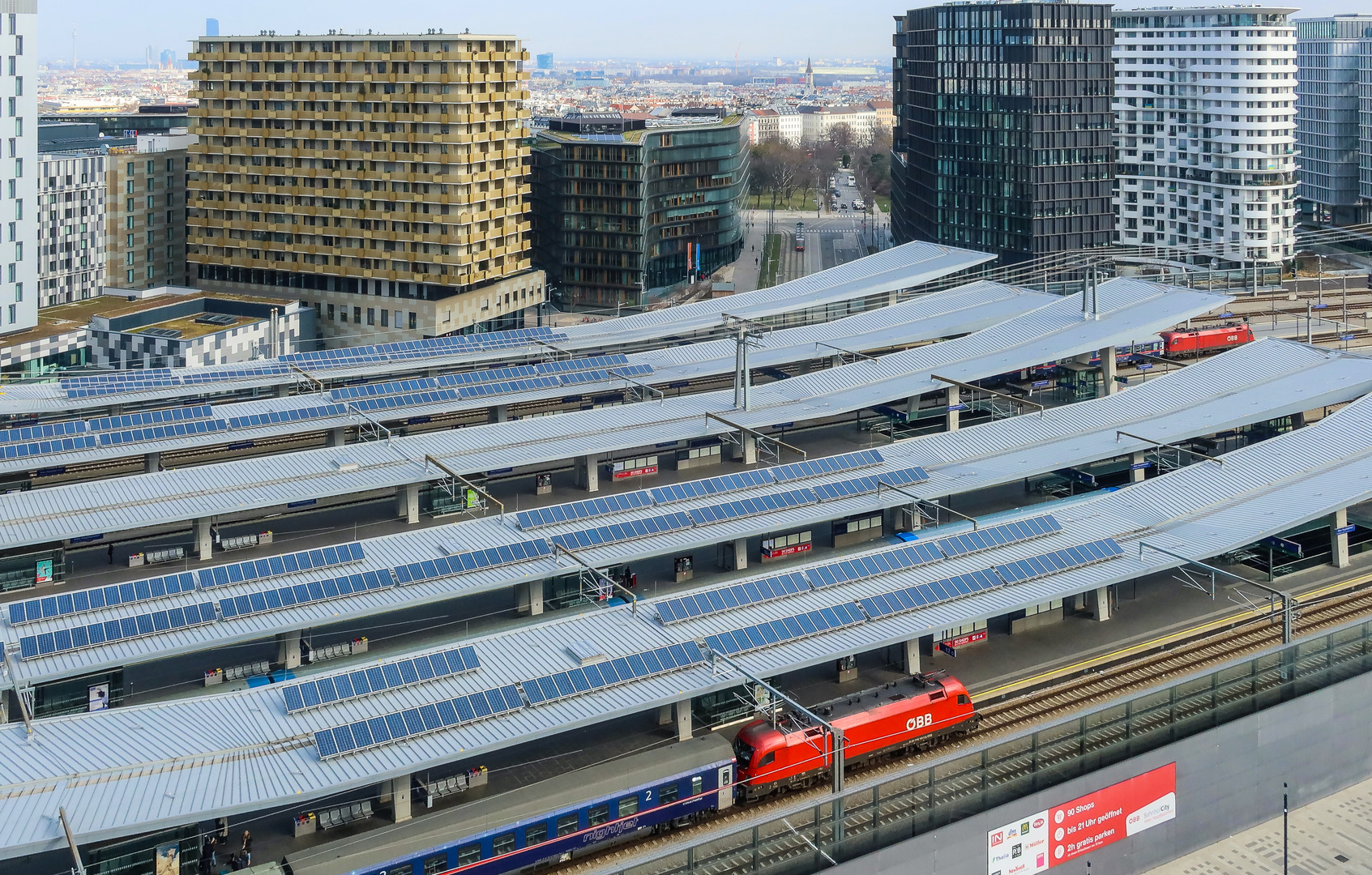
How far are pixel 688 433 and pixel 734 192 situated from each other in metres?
95.5

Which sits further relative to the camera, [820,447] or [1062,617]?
[820,447]

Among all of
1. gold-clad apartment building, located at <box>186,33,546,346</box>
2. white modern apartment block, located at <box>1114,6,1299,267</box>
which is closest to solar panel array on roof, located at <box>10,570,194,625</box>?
gold-clad apartment building, located at <box>186,33,546,346</box>

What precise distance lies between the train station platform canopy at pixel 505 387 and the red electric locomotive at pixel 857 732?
33.8m

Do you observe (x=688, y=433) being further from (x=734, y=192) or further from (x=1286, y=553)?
(x=734, y=192)

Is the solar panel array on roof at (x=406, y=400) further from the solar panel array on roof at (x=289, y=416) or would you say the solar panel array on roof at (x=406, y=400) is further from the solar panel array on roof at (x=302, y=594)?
the solar panel array on roof at (x=302, y=594)

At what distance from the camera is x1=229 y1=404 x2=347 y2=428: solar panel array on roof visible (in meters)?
66.7

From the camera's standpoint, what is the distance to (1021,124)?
394 ft

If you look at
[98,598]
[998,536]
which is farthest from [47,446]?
[998,536]

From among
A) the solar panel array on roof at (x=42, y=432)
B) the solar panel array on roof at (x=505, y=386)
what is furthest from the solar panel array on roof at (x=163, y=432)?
the solar panel array on roof at (x=505, y=386)

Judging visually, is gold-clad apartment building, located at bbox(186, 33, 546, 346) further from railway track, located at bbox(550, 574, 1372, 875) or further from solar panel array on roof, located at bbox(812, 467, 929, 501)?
railway track, located at bbox(550, 574, 1372, 875)

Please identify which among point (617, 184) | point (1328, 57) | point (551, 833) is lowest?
point (551, 833)

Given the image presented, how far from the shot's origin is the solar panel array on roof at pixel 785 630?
42750 mm

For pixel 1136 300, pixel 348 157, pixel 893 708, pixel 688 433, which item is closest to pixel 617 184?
pixel 348 157

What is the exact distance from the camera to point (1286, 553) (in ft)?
190
